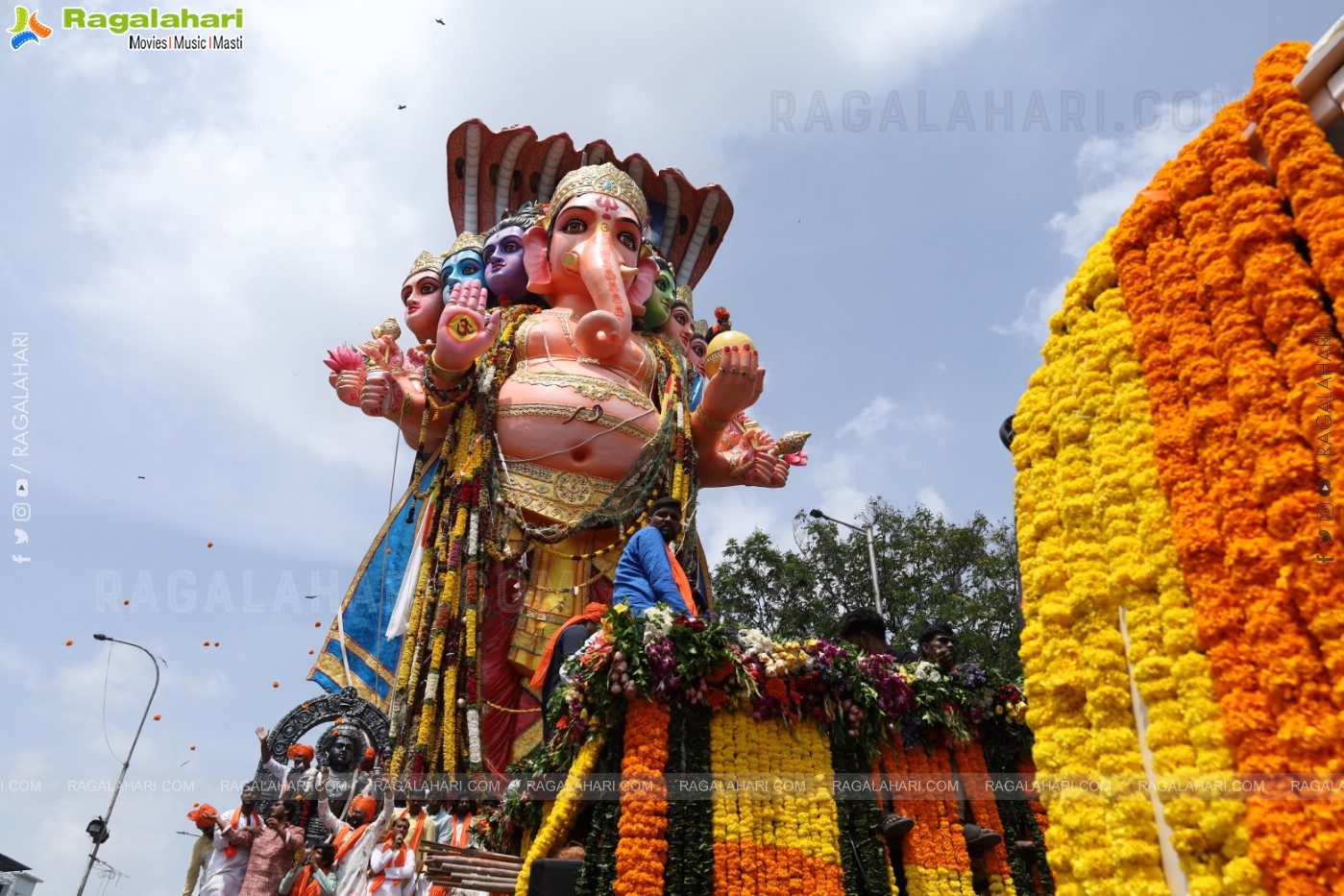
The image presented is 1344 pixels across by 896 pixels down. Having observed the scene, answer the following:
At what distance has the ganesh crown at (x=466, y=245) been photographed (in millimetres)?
11891

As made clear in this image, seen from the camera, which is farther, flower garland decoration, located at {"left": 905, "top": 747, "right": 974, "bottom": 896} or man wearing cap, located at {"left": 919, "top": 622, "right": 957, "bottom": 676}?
man wearing cap, located at {"left": 919, "top": 622, "right": 957, "bottom": 676}

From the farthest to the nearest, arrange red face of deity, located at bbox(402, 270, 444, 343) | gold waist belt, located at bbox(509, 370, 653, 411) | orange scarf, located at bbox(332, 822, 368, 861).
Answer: red face of deity, located at bbox(402, 270, 444, 343) < gold waist belt, located at bbox(509, 370, 653, 411) < orange scarf, located at bbox(332, 822, 368, 861)

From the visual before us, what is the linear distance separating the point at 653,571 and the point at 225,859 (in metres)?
4.47

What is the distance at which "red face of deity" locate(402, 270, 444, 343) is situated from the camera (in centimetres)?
1160

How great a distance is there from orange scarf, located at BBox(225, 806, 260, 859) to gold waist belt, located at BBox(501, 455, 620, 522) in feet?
11.6

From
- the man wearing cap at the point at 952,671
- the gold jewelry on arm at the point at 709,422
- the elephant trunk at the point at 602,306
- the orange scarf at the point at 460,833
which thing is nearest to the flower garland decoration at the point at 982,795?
the man wearing cap at the point at 952,671

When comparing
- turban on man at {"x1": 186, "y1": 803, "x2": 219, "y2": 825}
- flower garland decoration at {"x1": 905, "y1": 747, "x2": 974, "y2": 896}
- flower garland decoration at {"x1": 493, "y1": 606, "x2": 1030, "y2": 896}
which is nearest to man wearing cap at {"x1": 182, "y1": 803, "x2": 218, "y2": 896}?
turban on man at {"x1": 186, "y1": 803, "x2": 219, "y2": 825}

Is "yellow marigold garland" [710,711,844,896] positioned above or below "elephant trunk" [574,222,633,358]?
below

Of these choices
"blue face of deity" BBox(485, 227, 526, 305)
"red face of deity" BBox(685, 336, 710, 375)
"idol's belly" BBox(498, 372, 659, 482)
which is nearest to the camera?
"idol's belly" BBox(498, 372, 659, 482)

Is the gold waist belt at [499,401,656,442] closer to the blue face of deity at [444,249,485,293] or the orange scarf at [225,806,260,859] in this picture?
the blue face of deity at [444,249,485,293]

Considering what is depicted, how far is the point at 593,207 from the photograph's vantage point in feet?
35.0

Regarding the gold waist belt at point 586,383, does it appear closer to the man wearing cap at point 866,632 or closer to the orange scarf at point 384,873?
the man wearing cap at point 866,632

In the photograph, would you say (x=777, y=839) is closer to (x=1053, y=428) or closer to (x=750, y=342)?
(x=1053, y=428)

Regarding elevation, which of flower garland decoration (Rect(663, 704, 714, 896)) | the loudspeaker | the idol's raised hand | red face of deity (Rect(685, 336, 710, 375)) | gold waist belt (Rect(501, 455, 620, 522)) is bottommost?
the loudspeaker
